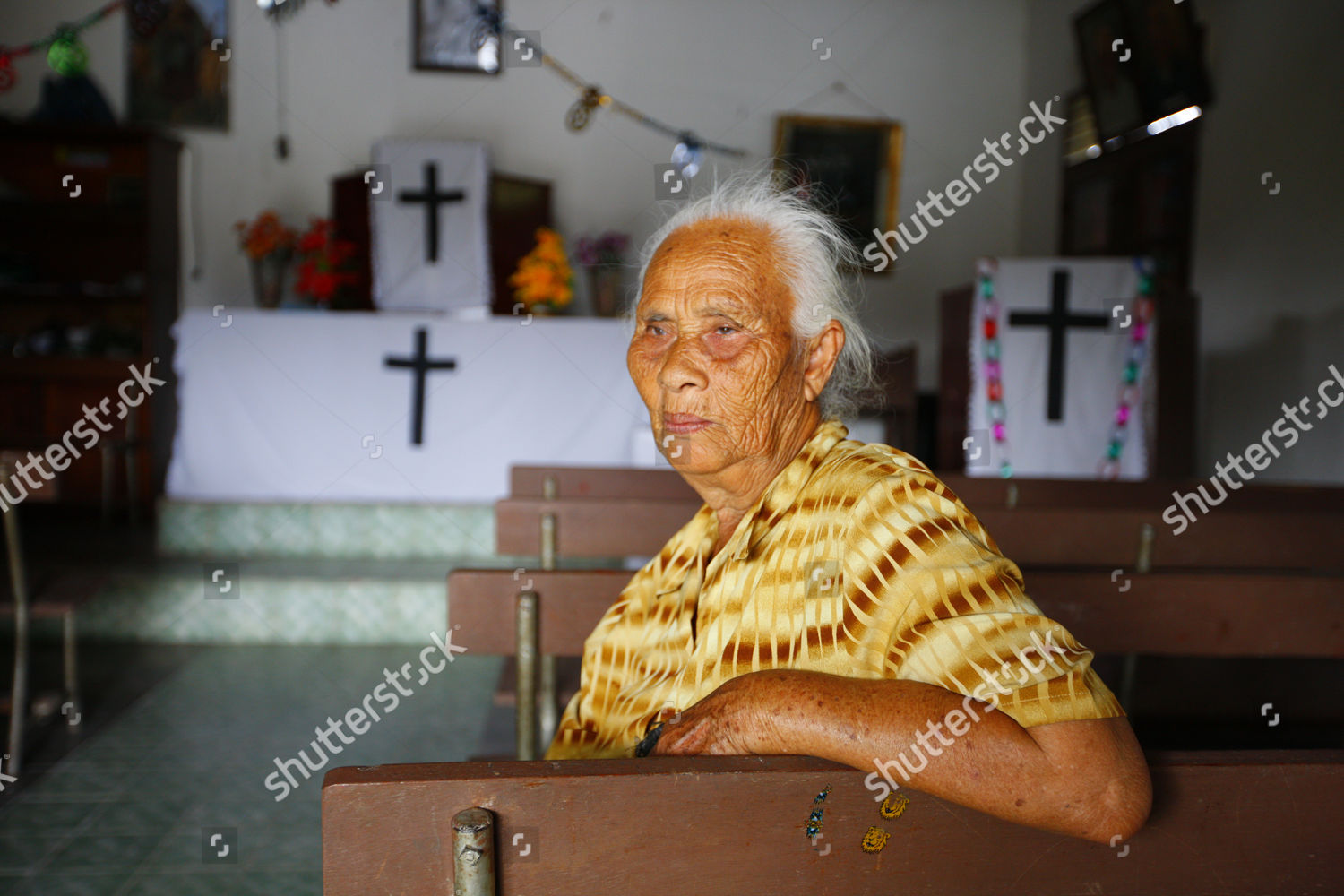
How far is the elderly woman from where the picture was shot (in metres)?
0.69

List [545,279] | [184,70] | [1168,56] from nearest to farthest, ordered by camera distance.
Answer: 1. [1168,56]
2. [545,279]
3. [184,70]

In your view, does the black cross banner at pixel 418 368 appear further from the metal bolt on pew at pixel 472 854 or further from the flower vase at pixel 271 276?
the metal bolt on pew at pixel 472 854

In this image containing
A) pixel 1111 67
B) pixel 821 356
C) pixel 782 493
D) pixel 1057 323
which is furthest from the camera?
pixel 1111 67

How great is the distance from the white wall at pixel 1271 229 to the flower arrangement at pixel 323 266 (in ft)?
13.7

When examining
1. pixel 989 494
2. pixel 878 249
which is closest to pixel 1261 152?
pixel 989 494

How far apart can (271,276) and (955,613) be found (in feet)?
16.9

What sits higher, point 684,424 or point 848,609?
point 684,424

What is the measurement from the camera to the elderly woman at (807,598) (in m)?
0.69

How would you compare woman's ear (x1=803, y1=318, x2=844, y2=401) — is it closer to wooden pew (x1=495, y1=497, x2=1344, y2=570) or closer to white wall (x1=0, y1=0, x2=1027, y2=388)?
wooden pew (x1=495, y1=497, x2=1344, y2=570)

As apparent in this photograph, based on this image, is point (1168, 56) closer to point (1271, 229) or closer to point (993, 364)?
point (1271, 229)

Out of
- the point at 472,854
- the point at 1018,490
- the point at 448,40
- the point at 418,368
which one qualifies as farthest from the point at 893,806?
the point at 448,40

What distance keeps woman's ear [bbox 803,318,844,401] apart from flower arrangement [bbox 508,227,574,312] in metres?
3.80

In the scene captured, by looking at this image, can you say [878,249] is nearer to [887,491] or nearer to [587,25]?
[587,25]

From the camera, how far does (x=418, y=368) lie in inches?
160
